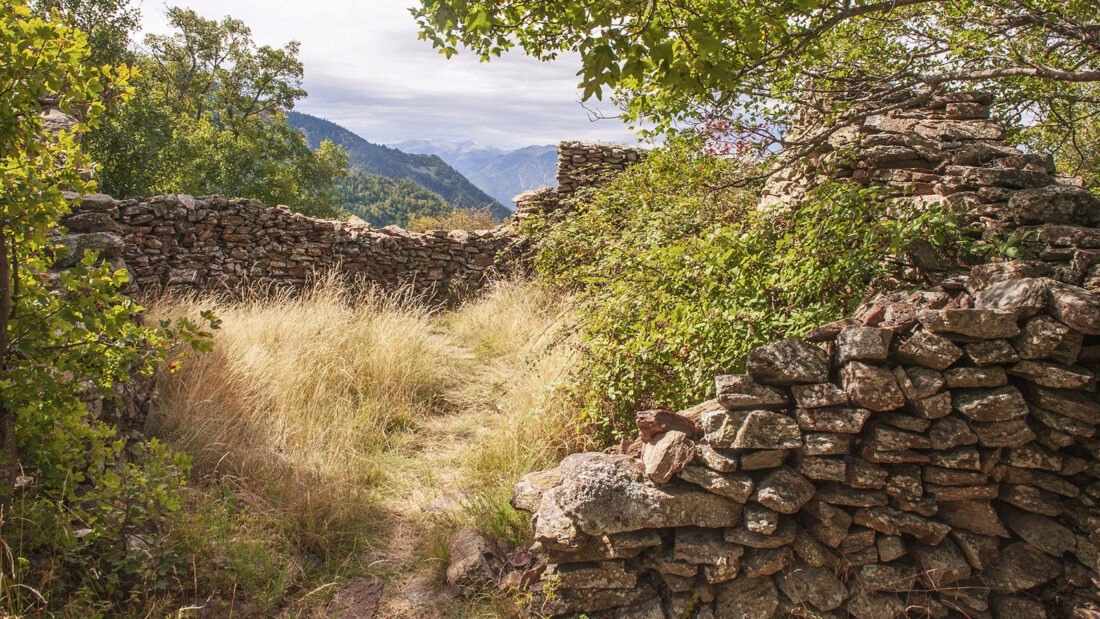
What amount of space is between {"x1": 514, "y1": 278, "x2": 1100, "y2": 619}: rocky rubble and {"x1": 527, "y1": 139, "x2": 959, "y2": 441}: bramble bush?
1.50 ft

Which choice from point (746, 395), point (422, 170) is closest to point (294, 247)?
point (746, 395)

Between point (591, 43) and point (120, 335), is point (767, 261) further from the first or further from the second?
point (120, 335)

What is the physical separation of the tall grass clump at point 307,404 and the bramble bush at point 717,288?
1682 millimetres

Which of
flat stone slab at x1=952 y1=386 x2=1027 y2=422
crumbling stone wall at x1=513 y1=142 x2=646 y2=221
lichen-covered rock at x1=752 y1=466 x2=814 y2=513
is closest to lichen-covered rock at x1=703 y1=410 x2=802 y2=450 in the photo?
lichen-covered rock at x1=752 y1=466 x2=814 y2=513

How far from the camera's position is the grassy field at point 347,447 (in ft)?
9.91

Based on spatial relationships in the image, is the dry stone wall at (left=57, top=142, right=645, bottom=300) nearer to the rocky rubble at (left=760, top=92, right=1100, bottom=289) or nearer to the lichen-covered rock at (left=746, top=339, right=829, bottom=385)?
the rocky rubble at (left=760, top=92, right=1100, bottom=289)

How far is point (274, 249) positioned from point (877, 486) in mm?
8876

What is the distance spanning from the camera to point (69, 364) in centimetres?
242

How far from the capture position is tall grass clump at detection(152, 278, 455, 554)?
143 inches

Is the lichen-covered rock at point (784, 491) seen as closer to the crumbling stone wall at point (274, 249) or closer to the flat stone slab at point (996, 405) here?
the flat stone slab at point (996, 405)

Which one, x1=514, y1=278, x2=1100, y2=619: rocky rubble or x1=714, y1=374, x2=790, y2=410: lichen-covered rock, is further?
x1=714, y1=374, x2=790, y2=410: lichen-covered rock

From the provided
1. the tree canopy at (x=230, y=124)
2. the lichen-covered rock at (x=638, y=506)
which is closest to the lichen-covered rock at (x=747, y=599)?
the lichen-covered rock at (x=638, y=506)

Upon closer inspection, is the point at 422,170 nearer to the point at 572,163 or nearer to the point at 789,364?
the point at 572,163

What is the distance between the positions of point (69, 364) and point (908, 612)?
375cm
